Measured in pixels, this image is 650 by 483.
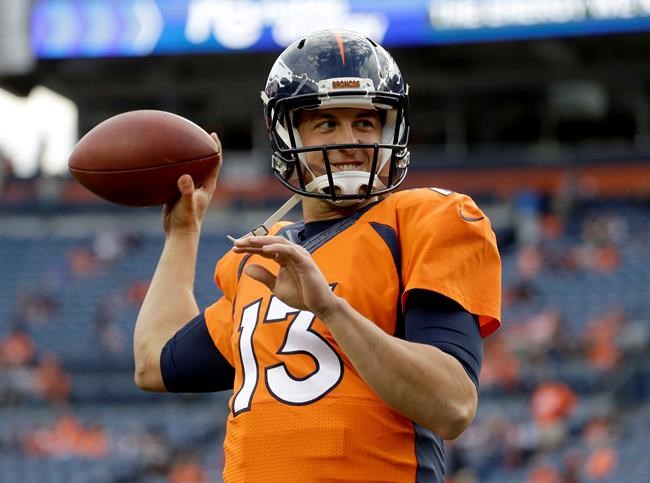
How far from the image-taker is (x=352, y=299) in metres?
2.21

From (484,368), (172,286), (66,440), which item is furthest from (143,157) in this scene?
(66,440)

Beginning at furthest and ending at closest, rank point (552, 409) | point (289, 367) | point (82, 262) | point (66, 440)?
point (82, 262)
point (66, 440)
point (552, 409)
point (289, 367)

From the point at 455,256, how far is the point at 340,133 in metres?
0.38

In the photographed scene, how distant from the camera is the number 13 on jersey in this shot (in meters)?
2.20

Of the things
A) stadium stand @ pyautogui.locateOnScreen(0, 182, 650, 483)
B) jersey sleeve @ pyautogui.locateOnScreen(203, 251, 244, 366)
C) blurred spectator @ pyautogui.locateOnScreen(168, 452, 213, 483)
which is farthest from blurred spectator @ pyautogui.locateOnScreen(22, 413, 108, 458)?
jersey sleeve @ pyautogui.locateOnScreen(203, 251, 244, 366)

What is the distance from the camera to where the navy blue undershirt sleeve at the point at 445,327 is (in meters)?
2.10

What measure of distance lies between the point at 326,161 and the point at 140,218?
1431cm

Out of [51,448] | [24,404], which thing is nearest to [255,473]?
[51,448]

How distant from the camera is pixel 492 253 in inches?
86.7

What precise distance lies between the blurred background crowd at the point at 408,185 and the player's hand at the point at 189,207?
6934mm

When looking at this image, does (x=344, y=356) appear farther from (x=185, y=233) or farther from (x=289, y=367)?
(x=185, y=233)

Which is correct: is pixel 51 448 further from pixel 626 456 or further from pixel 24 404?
pixel 626 456

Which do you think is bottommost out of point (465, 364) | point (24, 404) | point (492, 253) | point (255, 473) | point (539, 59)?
point (24, 404)

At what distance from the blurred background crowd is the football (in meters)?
7.01
